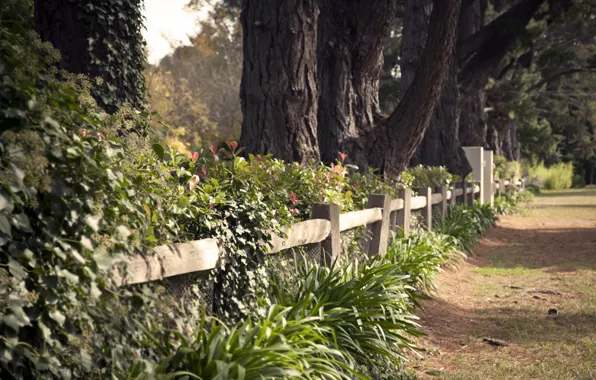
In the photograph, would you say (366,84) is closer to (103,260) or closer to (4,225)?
(103,260)

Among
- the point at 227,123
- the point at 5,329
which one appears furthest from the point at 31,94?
the point at 227,123

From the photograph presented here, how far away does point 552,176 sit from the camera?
1859 inches

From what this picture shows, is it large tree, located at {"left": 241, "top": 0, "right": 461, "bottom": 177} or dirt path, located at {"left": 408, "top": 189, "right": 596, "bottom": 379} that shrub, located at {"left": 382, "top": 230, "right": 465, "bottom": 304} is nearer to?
dirt path, located at {"left": 408, "top": 189, "right": 596, "bottom": 379}

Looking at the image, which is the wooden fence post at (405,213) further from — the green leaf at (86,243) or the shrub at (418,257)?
the green leaf at (86,243)

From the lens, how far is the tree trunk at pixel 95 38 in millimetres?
6539

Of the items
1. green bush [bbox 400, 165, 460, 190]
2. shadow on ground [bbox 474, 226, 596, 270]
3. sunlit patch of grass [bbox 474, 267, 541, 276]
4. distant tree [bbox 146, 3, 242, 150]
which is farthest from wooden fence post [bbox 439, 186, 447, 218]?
distant tree [bbox 146, 3, 242, 150]

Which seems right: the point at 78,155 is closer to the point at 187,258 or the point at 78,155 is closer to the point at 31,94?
the point at 31,94

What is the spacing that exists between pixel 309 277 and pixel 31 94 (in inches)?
117

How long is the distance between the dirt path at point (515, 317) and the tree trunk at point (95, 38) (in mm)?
3568

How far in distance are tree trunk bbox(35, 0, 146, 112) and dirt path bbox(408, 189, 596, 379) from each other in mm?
3568

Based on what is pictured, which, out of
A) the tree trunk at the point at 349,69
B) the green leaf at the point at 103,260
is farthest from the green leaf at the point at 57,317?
the tree trunk at the point at 349,69

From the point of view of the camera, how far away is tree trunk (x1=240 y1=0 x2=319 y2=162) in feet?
30.5

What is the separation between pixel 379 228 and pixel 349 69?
14.4ft

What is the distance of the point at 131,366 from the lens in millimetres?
3455
